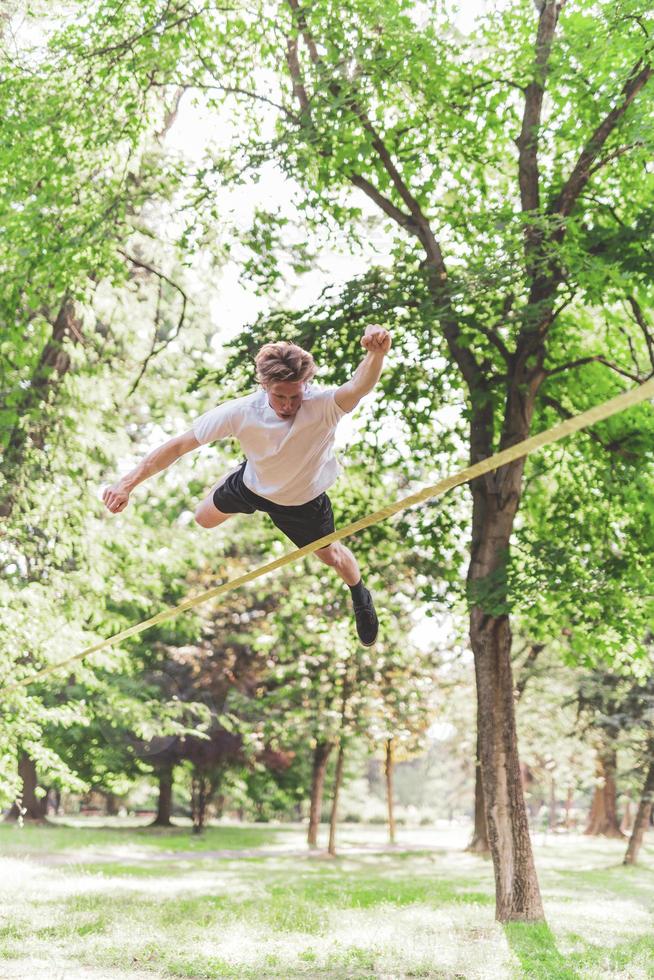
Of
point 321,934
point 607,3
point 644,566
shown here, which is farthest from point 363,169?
point 321,934

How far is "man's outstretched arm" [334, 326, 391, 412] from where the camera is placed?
4.04 m

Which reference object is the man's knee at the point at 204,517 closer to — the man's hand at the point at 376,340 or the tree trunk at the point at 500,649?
the man's hand at the point at 376,340

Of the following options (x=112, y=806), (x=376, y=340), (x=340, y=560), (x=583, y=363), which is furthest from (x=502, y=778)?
(x=112, y=806)

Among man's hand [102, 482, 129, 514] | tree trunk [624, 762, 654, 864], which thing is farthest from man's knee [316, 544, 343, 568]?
tree trunk [624, 762, 654, 864]

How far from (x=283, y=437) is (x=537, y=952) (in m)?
5.62

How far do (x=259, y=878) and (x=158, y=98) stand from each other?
1203cm

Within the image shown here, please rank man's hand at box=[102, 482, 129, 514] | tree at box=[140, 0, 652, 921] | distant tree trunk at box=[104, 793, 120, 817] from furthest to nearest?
distant tree trunk at box=[104, 793, 120, 817], tree at box=[140, 0, 652, 921], man's hand at box=[102, 482, 129, 514]

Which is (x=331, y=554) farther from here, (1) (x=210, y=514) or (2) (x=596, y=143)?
(2) (x=596, y=143)

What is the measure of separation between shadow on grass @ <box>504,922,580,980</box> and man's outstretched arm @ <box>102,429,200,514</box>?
4.85 metres

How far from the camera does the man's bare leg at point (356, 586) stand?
595cm

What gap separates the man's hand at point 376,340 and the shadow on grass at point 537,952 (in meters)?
5.25

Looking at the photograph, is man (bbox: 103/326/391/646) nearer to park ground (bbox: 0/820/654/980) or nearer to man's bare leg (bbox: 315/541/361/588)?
man's bare leg (bbox: 315/541/361/588)

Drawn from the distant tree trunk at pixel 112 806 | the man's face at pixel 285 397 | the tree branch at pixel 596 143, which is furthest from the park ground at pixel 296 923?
the distant tree trunk at pixel 112 806

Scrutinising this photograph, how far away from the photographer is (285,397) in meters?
4.66
